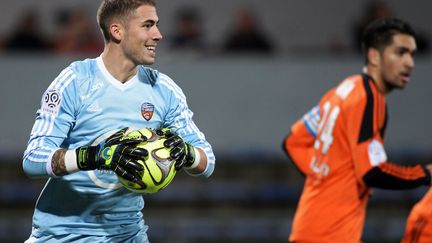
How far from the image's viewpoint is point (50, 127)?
12.2 ft

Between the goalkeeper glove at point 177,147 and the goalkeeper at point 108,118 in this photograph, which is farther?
the goalkeeper at point 108,118

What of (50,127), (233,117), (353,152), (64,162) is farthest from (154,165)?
(233,117)

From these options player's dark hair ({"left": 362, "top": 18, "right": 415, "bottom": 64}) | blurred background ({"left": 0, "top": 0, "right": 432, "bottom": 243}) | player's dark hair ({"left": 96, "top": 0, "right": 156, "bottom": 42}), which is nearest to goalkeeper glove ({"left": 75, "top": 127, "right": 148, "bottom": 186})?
player's dark hair ({"left": 96, "top": 0, "right": 156, "bottom": 42})

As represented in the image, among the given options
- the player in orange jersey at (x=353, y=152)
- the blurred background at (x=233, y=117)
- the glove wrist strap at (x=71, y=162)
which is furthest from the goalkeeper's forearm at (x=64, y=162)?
the blurred background at (x=233, y=117)

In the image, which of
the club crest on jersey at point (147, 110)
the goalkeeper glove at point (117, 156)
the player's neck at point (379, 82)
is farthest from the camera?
the player's neck at point (379, 82)

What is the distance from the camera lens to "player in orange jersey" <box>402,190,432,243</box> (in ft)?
15.6

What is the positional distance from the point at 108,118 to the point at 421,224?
2.05m

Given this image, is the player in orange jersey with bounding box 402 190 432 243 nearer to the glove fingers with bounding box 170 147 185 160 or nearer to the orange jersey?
the orange jersey

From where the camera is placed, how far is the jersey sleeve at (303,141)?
512cm

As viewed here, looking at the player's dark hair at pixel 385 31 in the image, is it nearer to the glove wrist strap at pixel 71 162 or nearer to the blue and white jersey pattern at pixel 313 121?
the blue and white jersey pattern at pixel 313 121

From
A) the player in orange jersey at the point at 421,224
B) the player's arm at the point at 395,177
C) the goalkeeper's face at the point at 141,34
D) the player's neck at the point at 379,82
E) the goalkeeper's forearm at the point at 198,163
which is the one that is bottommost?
the player in orange jersey at the point at 421,224

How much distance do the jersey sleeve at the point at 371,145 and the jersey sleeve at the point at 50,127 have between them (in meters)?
1.78

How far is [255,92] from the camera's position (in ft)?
32.9

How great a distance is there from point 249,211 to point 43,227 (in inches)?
229
